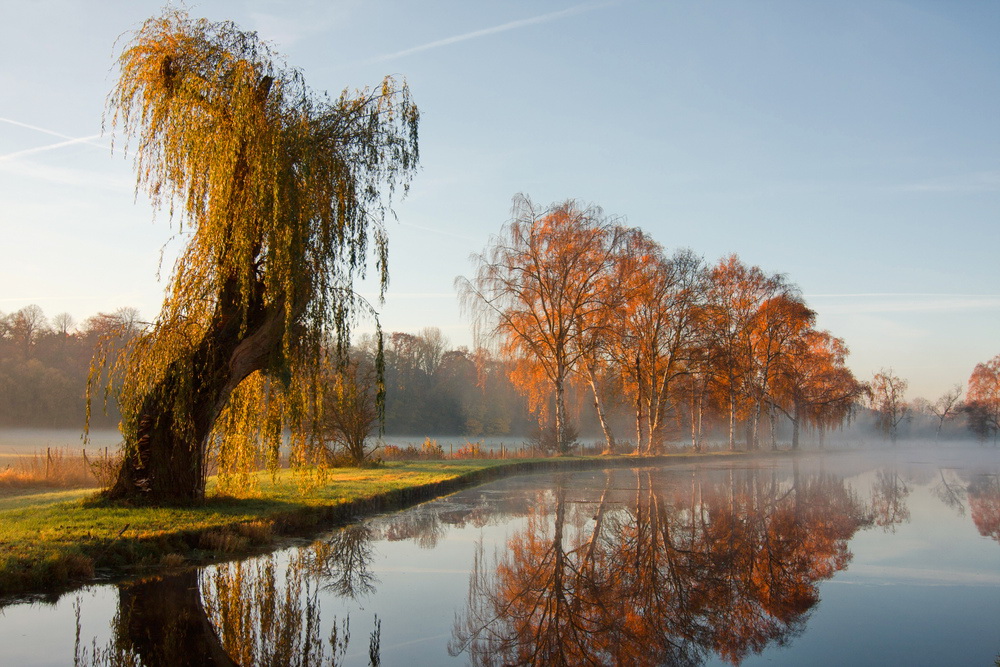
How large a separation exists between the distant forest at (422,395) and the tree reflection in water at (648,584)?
2120 cm

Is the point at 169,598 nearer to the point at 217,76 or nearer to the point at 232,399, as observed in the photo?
the point at 232,399

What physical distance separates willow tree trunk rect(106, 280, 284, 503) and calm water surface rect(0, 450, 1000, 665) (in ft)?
8.29

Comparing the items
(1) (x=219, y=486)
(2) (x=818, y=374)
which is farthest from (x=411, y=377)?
(1) (x=219, y=486)

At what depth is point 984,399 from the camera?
76.6 metres

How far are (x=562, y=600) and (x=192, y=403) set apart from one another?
6942 mm

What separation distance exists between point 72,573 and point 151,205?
245 inches

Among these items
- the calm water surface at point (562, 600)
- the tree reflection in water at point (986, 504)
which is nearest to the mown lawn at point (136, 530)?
the calm water surface at point (562, 600)

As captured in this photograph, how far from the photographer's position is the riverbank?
8055 millimetres

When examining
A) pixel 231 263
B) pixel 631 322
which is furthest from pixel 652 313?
pixel 231 263

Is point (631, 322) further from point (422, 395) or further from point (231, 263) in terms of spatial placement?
point (422, 395)

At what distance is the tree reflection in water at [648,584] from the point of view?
5863 millimetres

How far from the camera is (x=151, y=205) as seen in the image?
40.1 feet

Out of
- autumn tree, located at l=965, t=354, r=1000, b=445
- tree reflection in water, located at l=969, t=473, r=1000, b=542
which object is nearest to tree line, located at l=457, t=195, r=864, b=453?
tree reflection in water, located at l=969, t=473, r=1000, b=542

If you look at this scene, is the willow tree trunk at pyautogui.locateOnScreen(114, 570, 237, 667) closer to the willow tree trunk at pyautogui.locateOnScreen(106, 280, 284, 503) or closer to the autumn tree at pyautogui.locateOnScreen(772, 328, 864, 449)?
the willow tree trunk at pyautogui.locateOnScreen(106, 280, 284, 503)
